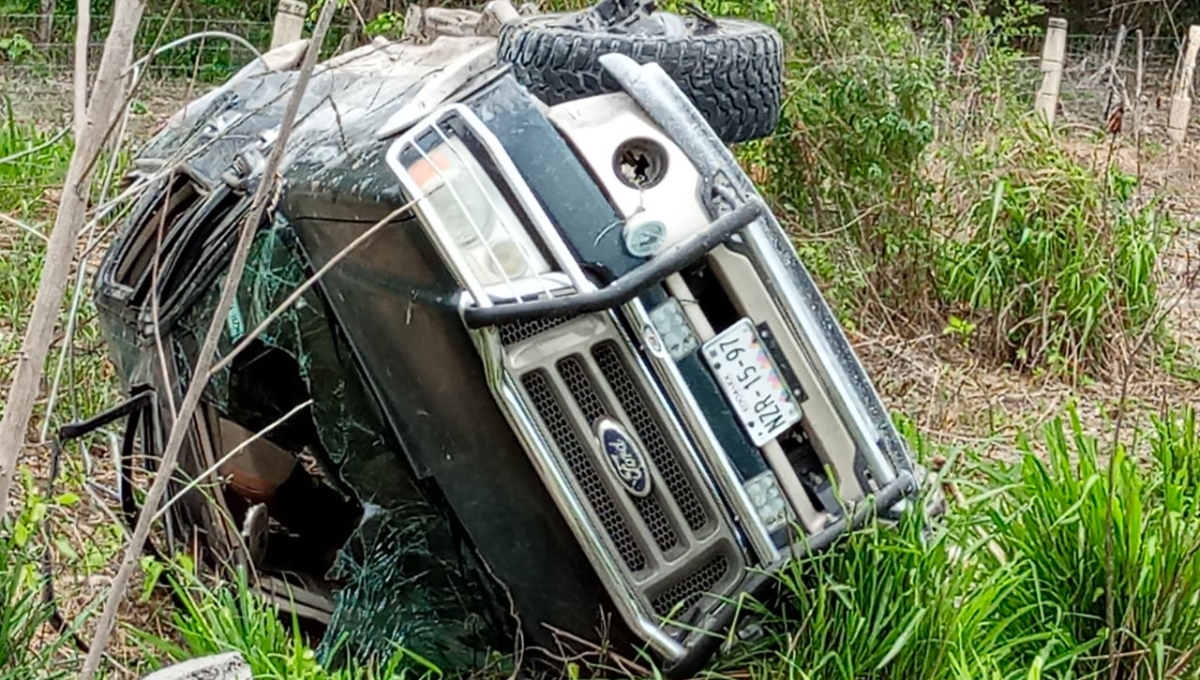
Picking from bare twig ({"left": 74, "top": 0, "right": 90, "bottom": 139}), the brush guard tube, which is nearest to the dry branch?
bare twig ({"left": 74, "top": 0, "right": 90, "bottom": 139})

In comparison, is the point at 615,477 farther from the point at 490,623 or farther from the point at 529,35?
the point at 529,35

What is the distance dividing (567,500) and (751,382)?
417mm

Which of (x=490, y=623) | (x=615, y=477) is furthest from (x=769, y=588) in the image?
(x=490, y=623)

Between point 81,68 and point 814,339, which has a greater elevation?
point 81,68

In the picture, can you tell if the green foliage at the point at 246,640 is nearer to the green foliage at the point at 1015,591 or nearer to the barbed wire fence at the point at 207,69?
the green foliage at the point at 1015,591

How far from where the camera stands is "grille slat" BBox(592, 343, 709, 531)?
271 cm

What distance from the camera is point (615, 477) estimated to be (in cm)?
273

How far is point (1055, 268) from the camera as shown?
19.1 ft

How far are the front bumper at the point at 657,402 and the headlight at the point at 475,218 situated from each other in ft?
0.09

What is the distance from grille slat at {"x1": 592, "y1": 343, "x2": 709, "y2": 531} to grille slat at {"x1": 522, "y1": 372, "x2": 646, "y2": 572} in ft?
0.36

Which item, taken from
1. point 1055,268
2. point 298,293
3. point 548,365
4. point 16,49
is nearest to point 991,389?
point 1055,268

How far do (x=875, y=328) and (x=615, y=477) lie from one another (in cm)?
346

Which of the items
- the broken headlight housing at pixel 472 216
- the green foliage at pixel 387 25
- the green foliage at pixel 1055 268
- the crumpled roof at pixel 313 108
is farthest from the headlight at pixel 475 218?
the green foliage at pixel 387 25

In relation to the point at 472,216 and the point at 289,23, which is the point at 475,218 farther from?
the point at 289,23
